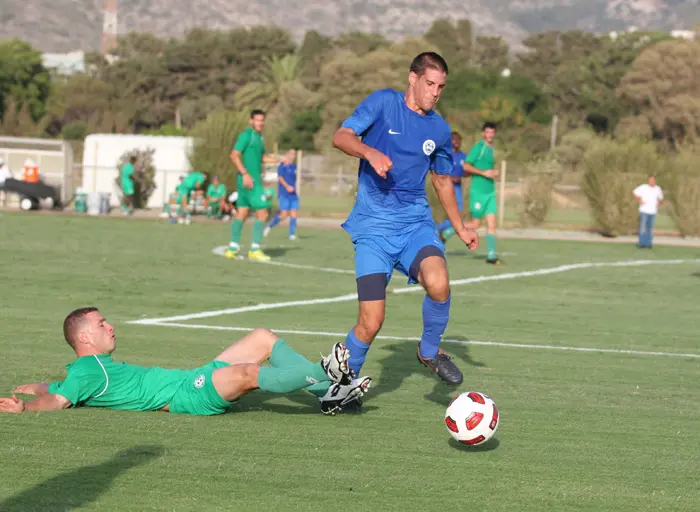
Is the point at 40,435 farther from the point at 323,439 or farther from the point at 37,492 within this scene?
the point at 323,439

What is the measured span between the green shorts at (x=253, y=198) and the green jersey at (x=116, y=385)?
11354 millimetres

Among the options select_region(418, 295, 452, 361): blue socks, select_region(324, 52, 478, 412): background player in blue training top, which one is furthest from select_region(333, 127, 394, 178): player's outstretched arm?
select_region(418, 295, 452, 361): blue socks

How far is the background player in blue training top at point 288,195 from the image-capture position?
26.2 m

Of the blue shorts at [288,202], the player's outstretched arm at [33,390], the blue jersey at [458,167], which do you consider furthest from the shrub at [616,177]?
the player's outstretched arm at [33,390]

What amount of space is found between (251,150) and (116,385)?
1177 cm

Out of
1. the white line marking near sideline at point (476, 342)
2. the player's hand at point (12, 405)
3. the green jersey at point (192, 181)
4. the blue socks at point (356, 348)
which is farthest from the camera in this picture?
the green jersey at point (192, 181)

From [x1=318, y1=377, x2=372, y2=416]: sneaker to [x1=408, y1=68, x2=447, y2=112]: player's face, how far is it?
199cm

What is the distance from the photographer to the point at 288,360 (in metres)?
6.94

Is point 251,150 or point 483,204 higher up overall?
point 251,150

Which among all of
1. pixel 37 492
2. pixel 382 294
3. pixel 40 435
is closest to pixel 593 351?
pixel 382 294

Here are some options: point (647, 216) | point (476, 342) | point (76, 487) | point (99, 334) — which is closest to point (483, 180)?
point (647, 216)

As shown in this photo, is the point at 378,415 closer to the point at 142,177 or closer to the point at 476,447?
the point at 476,447

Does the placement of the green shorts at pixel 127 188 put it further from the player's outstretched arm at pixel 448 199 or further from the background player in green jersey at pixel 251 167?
the player's outstretched arm at pixel 448 199

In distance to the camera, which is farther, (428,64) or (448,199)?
(448,199)
